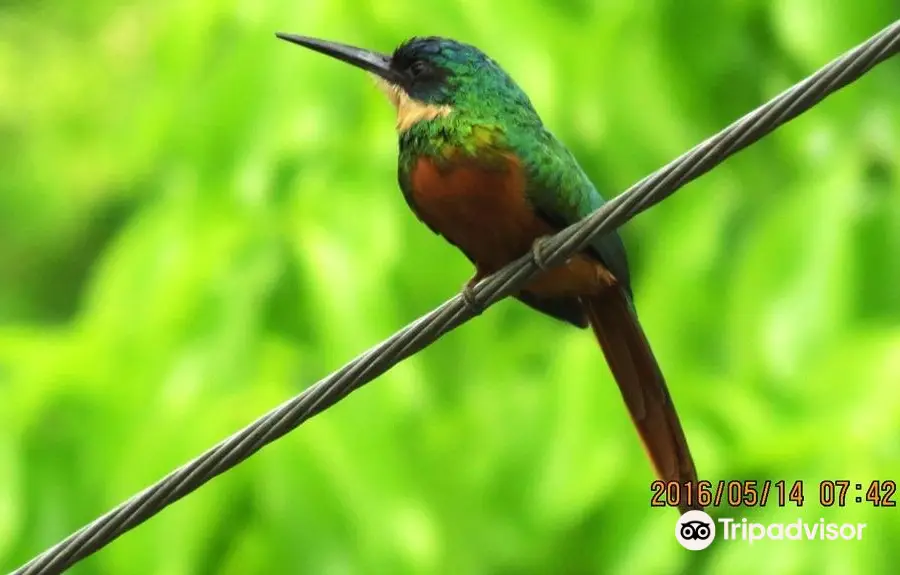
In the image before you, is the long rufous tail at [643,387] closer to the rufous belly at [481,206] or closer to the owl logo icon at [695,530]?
the owl logo icon at [695,530]

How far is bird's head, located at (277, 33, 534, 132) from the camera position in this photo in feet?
9.62

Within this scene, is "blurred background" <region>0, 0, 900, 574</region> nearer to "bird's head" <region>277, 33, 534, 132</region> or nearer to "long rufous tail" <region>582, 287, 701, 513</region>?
"long rufous tail" <region>582, 287, 701, 513</region>

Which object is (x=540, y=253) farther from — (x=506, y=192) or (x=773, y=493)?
(x=773, y=493)

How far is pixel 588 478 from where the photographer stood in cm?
303

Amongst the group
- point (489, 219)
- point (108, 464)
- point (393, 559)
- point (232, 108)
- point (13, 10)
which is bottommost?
point (393, 559)

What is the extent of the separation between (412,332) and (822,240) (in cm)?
120

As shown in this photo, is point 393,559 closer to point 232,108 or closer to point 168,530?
point 168,530

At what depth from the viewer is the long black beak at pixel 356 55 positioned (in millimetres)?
3033

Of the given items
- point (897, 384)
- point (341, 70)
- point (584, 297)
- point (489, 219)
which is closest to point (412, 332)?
point (489, 219)

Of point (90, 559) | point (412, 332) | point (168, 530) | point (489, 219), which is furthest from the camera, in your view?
point (90, 559)

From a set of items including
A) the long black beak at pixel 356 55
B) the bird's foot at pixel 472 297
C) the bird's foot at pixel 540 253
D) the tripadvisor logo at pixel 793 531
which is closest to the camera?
the bird's foot at pixel 472 297

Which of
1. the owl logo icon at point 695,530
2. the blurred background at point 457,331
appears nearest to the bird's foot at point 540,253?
the blurred background at point 457,331

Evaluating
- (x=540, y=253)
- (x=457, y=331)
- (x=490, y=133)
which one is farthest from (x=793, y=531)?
(x=457, y=331)

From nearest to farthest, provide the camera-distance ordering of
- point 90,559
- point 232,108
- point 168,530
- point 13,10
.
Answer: point 168,530 → point 90,559 → point 232,108 → point 13,10
